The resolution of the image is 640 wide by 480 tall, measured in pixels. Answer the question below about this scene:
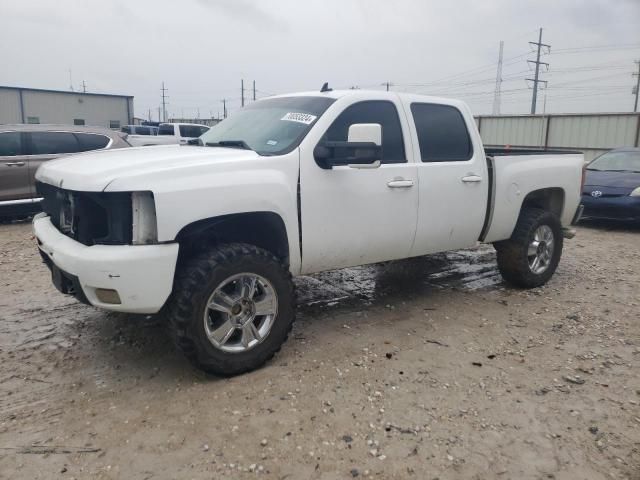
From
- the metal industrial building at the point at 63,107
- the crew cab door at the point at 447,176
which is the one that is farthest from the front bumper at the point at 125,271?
the metal industrial building at the point at 63,107

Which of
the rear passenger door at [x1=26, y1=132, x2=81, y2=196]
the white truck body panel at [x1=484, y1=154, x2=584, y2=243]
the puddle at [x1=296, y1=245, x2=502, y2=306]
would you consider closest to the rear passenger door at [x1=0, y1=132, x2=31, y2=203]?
the rear passenger door at [x1=26, y1=132, x2=81, y2=196]

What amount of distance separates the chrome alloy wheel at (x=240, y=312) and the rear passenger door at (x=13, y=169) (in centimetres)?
669

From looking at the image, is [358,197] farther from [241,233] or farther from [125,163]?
[125,163]

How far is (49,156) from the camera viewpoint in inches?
353

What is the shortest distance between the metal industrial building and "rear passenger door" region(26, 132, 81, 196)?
27802 millimetres

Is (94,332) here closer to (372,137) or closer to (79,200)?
(79,200)

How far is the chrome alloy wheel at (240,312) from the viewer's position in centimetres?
338

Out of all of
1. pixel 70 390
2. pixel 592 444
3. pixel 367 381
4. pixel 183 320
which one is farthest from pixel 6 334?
pixel 592 444

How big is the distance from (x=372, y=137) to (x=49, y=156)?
7.33m

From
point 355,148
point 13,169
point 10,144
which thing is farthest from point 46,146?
point 355,148

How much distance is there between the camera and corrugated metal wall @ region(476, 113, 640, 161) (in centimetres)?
1692

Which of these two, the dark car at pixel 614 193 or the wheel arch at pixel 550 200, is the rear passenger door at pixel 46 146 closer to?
the wheel arch at pixel 550 200

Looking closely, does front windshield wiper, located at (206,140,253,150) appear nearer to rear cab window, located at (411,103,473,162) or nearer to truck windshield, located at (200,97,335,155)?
truck windshield, located at (200,97,335,155)

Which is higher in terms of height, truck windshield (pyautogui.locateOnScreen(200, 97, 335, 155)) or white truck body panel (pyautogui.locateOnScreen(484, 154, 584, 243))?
truck windshield (pyautogui.locateOnScreen(200, 97, 335, 155))
